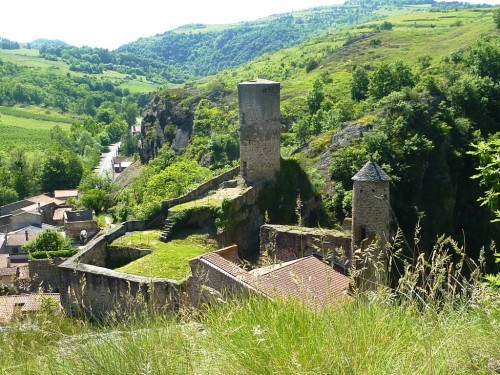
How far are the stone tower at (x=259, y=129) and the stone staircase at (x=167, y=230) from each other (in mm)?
5261

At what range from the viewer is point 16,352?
6137 mm

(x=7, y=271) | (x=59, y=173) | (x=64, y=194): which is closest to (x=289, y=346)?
(x=7, y=271)

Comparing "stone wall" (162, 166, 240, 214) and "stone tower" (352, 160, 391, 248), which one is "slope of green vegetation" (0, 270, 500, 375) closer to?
"stone tower" (352, 160, 391, 248)

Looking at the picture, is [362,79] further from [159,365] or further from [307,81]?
[159,365]

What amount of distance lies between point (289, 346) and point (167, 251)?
19527 millimetres

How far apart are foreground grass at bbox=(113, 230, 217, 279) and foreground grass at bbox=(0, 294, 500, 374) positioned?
15260mm

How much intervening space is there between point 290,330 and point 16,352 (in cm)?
284

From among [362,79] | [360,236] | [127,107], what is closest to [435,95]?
[362,79]

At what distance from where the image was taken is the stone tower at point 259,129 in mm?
29828

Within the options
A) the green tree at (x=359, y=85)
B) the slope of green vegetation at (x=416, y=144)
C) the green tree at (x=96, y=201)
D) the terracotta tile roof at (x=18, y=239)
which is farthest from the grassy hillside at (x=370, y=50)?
the terracotta tile roof at (x=18, y=239)

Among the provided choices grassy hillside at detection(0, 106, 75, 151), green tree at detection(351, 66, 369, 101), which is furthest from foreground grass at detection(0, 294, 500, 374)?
grassy hillside at detection(0, 106, 75, 151)

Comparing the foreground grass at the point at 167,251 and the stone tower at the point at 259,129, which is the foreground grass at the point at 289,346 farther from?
the stone tower at the point at 259,129

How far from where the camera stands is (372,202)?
19.7 metres

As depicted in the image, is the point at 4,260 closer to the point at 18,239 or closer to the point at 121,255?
the point at 18,239
